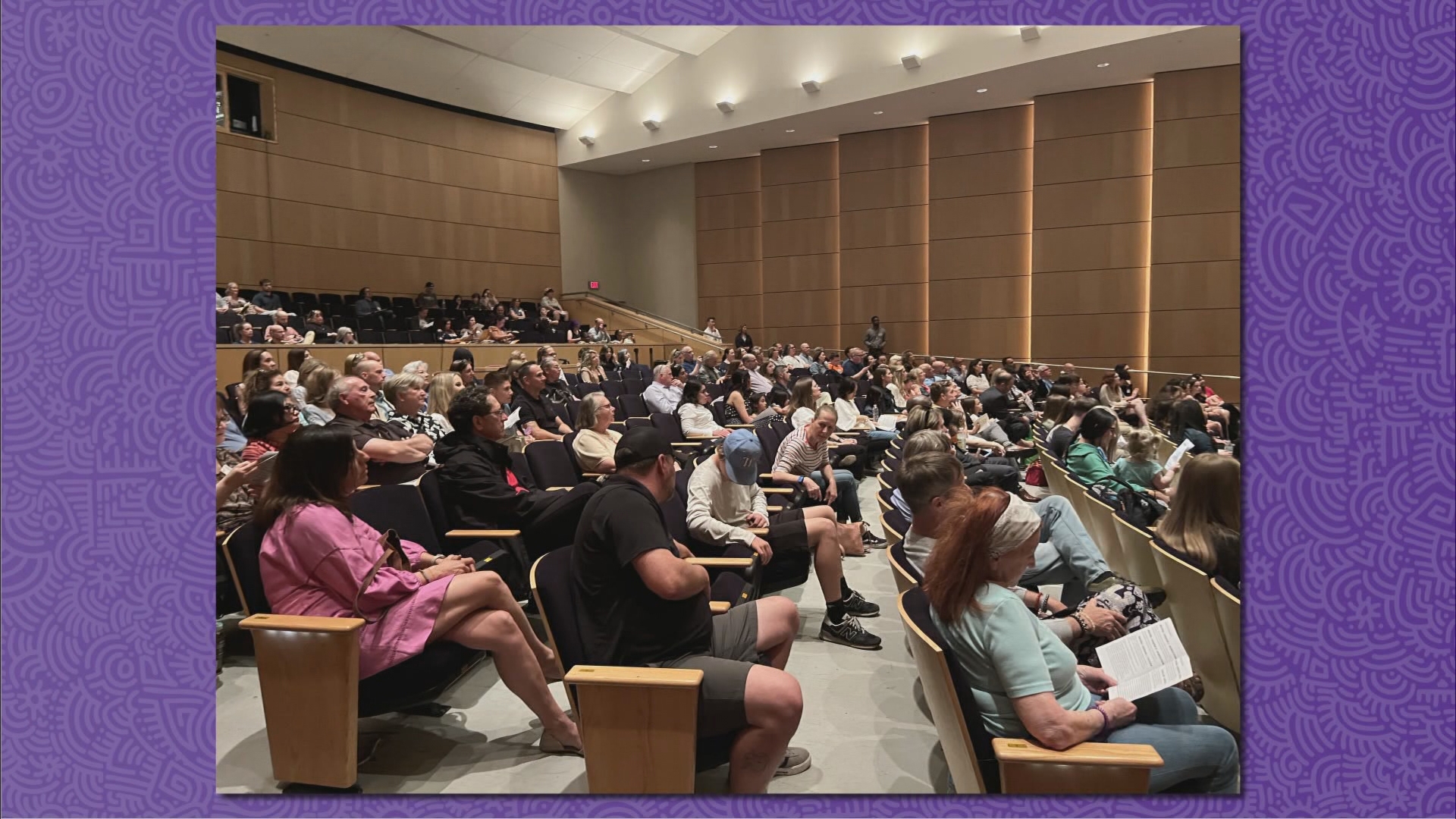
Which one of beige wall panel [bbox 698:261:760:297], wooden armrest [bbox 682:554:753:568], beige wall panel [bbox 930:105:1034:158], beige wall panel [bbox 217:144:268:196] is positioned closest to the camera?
wooden armrest [bbox 682:554:753:568]

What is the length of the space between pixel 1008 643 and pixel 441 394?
12.0 ft

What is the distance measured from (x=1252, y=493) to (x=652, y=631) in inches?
58.3

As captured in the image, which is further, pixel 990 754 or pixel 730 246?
pixel 730 246

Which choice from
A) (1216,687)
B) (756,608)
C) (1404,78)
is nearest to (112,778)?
(756,608)

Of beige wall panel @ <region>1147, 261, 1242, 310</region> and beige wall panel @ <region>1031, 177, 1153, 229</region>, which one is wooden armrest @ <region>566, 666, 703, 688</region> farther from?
beige wall panel @ <region>1031, 177, 1153, 229</region>

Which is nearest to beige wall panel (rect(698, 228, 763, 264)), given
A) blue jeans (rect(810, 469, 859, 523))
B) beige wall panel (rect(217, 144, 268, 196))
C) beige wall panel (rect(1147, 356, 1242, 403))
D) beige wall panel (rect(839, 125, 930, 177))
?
beige wall panel (rect(839, 125, 930, 177))

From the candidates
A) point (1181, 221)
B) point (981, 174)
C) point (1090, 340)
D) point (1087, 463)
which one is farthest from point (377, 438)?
point (981, 174)

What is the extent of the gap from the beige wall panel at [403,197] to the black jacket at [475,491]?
29.1 ft

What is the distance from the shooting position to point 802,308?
555 inches

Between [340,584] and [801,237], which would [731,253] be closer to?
[801,237]

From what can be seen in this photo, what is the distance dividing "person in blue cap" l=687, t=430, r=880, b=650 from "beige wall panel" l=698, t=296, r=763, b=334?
1138 centimetres

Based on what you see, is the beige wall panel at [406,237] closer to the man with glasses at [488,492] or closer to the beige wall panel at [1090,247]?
the beige wall panel at [1090,247]

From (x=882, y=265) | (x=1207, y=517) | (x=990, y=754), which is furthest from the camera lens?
(x=882, y=265)

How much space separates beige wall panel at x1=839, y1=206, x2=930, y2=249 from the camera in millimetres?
12938
